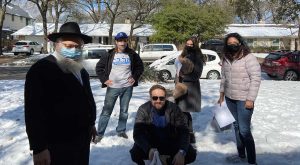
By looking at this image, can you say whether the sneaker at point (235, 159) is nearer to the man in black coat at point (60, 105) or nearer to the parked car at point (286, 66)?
the man in black coat at point (60, 105)

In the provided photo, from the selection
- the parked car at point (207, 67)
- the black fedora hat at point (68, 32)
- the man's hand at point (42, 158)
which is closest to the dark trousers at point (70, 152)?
the man's hand at point (42, 158)

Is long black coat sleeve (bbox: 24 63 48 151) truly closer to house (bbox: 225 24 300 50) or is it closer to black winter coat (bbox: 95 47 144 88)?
black winter coat (bbox: 95 47 144 88)

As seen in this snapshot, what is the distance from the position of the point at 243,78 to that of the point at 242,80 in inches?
1.2

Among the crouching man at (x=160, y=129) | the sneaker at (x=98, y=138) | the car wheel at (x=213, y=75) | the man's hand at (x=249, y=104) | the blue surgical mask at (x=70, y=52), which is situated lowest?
the sneaker at (x=98, y=138)

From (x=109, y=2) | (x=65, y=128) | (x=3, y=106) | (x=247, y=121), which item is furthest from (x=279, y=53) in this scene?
(x=109, y=2)

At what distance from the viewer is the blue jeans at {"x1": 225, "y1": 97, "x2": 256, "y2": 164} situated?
5219 mm

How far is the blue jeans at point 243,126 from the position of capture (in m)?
5.22

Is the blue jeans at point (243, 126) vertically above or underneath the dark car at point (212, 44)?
underneath

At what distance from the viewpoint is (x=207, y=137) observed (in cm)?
688

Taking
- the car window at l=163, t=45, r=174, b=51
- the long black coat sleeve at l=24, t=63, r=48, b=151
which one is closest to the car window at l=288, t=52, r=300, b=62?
the car window at l=163, t=45, r=174, b=51

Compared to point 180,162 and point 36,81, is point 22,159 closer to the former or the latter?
point 180,162

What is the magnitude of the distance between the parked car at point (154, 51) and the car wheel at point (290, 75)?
34.7 feet

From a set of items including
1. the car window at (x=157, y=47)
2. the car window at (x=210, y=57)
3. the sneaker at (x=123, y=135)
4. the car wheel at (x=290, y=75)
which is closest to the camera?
the sneaker at (x=123, y=135)

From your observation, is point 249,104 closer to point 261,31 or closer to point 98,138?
point 98,138
